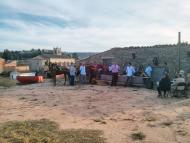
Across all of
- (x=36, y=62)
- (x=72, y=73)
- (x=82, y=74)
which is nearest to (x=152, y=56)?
(x=82, y=74)

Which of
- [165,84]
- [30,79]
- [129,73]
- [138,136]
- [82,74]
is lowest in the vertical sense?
[138,136]

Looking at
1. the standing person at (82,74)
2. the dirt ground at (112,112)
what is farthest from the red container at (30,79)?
the dirt ground at (112,112)

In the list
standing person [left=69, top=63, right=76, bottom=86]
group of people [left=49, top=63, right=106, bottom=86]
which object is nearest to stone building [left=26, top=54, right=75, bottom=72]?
group of people [left=49, top=63, right=106, bottom=86]

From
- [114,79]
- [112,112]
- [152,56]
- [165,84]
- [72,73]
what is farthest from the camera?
[152,56]

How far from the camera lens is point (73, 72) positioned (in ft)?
79.2

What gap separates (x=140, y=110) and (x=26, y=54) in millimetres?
105069

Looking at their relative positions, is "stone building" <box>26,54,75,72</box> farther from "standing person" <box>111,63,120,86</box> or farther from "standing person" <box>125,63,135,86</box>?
"standing person" <box>125,63,135,86</box>

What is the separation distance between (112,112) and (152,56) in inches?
586

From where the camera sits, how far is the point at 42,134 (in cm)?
1056

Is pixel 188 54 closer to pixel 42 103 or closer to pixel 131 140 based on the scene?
pixel 42 103

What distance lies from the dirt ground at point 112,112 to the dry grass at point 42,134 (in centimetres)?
46

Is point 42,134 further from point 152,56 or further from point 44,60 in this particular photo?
point 44,60

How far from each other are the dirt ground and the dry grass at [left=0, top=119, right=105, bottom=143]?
0.46m

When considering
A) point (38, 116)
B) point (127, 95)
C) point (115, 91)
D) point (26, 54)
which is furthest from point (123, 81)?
point (26, 54)
